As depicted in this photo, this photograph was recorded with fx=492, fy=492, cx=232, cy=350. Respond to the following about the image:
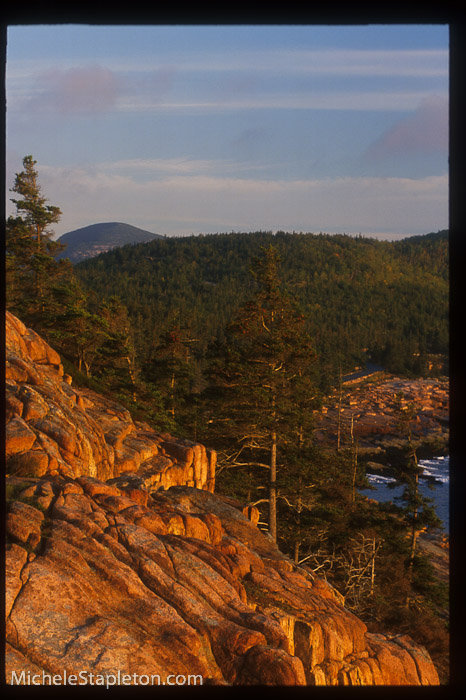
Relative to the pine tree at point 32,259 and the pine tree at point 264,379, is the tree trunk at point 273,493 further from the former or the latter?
the pine tree at point 32,259

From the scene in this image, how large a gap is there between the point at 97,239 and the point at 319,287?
213 feet

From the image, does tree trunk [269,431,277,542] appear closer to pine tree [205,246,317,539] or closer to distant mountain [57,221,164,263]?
pine tree [205,246,317,539]

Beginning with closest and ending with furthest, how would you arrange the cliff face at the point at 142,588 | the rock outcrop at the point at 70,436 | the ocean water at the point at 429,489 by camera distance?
the cliff face at the point at 142,588 < the rock outcrop at the point at 70,436 < the ocean water at the point at 429,489

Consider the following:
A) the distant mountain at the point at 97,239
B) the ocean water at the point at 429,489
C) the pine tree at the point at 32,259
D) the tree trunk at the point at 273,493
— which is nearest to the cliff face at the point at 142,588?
the tree trunk at the point at 273,493

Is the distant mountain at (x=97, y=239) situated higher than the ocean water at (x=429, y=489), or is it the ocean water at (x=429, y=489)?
the distant mountain at (x=97, y=239)

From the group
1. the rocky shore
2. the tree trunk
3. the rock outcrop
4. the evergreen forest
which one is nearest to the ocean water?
the rocky shore

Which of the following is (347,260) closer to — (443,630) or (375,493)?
(375,493)

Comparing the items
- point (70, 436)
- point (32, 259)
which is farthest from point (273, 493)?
point (32, 259)

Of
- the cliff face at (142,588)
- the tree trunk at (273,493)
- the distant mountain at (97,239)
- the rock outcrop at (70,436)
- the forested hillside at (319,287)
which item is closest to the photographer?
the cliff face at (142,588)

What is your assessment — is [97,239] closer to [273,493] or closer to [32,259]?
[32,259]

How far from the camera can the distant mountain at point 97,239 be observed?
124 meters

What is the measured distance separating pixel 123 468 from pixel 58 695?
25.3ft

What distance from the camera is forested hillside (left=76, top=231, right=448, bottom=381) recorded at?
7150cm

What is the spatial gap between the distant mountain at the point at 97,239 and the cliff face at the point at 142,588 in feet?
381
